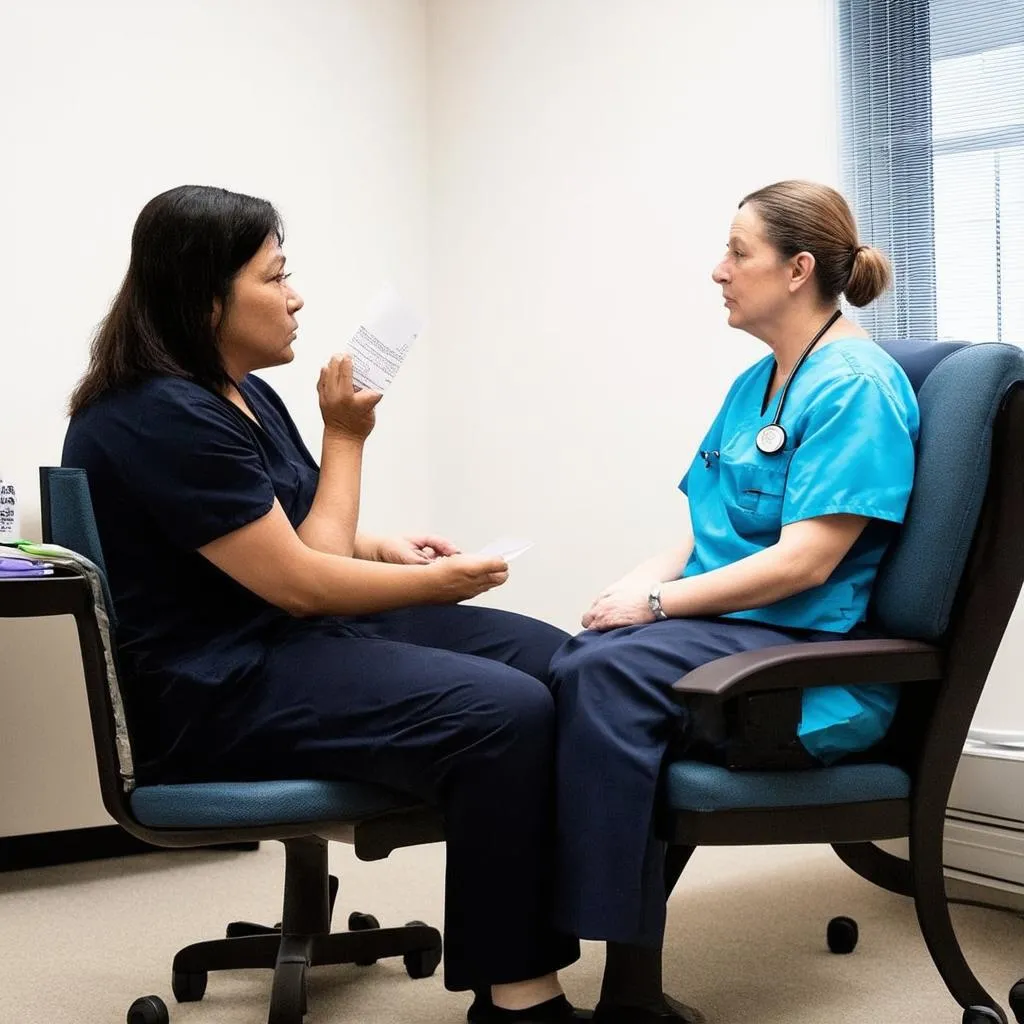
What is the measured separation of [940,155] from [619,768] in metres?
1.71

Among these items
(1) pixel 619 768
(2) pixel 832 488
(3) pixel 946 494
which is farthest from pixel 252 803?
(3) pixel 946 494

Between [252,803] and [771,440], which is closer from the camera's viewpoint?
[252,803]

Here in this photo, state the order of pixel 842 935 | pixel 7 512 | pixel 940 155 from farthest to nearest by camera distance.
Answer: pixel 940 155
pixel 7 512
pixel 842 935

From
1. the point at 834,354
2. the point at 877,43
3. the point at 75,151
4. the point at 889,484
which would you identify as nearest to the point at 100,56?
the point at 75,151

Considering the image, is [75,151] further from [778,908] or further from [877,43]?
[778,908]

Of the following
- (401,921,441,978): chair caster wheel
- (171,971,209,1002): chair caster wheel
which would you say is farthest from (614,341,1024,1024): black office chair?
(171,971,209,1002): chair caster wheel

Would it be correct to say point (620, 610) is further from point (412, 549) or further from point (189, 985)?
point (189, 985)

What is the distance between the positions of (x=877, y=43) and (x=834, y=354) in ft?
4.20

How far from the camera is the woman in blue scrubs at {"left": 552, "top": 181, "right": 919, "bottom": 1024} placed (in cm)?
163

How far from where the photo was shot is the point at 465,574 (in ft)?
5.84

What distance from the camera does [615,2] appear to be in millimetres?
Result: 3258

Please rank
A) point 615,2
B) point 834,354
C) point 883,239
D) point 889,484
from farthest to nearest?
point 615,2 → point 883,239 → point 834,354 → point 889,484

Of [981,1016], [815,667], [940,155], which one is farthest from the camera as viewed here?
[940,155]

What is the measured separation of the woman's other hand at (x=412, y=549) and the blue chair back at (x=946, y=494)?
2.39ft
